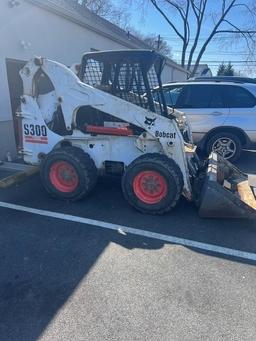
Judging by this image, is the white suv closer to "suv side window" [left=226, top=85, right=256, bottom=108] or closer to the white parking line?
"suv side window" [left=226, top=85, right=256, bottom=108]

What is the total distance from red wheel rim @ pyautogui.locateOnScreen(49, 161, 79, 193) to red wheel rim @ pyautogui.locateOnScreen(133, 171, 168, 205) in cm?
104

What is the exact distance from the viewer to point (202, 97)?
7609 millimetres

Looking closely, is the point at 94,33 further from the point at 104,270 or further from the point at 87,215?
the point at 104,270

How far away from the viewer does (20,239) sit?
3.99 m

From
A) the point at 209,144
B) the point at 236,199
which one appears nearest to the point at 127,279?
the point at 236,199

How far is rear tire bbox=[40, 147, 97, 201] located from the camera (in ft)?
16.4

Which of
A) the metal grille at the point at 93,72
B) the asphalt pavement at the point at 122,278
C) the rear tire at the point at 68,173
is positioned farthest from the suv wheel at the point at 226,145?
the rear tire at the point at 68,173

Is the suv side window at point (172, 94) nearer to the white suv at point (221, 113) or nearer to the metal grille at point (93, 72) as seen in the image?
the white suv at point (221, 113)

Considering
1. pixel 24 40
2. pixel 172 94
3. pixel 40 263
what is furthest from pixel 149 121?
pixel 24 40

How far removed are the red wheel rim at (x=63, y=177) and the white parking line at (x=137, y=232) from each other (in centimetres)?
56

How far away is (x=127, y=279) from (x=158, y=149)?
7.25 feet

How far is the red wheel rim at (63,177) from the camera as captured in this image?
513 cm

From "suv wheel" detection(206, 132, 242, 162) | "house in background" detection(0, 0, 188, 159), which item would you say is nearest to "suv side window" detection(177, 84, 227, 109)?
"suv wheel" detection(206, 132, 242, 162)

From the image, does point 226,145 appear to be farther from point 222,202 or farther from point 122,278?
point 122,278
